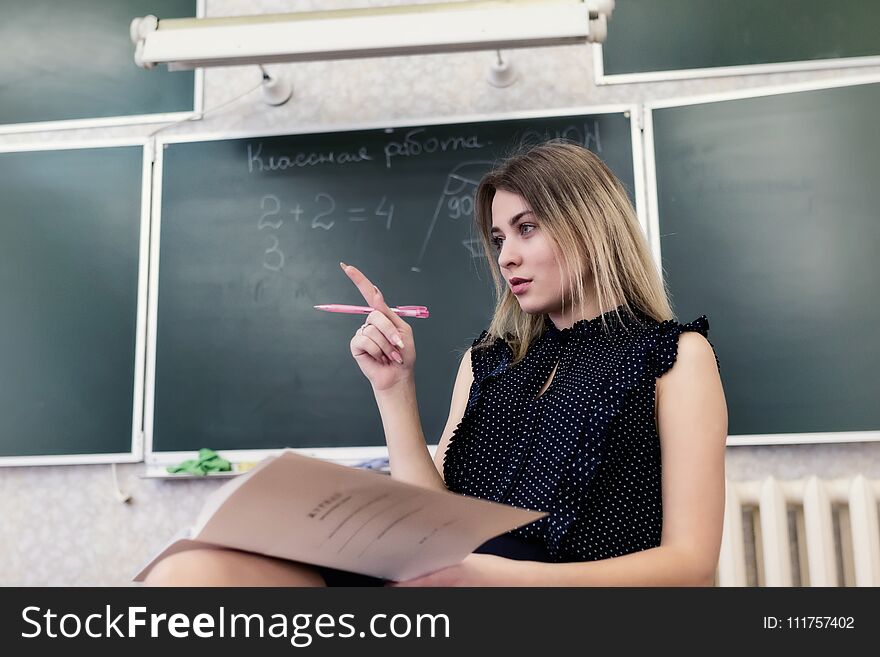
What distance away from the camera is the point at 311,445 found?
6.75ft

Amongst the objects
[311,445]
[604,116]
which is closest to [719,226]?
[604,116]

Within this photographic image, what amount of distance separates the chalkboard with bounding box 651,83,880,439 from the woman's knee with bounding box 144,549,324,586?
4.74 ft

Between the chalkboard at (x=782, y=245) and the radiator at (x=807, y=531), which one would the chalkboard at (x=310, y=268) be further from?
the radiator at (x=807, y=531)

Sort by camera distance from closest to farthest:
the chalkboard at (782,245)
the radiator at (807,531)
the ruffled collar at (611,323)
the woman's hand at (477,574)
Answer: the woman's hand at (477,574) → the ruffled collar at (611,323) → the radiator at (807,531) → the chalkboard at (782,245)

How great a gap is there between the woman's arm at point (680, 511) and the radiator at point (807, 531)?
2.66 ft

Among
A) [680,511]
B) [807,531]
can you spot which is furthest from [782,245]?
[680,511]

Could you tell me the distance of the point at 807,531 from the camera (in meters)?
1.77

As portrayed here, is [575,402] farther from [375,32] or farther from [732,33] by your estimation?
[732,33]

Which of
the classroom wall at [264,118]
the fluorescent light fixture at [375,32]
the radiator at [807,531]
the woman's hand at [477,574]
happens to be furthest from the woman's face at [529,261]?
the classroom wall at [264,118]

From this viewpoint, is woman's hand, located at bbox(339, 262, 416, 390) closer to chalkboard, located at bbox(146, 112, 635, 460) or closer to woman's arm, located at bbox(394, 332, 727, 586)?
woman's arm, located at bbox(394, 332, 727, 586)

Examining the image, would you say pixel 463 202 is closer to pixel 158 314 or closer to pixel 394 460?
pixel 158 314

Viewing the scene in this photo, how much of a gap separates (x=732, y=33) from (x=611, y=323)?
51.3 inches

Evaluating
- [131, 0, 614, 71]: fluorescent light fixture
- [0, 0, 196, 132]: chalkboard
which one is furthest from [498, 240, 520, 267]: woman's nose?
[0, 0, 196, 132]: chalkboard

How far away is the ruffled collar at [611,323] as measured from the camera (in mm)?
1166
